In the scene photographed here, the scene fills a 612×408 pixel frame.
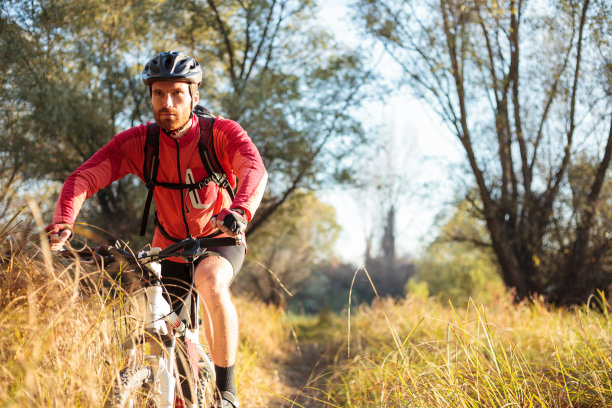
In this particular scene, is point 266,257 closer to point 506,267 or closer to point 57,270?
point 506,267

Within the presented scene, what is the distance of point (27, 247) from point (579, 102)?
377 inches

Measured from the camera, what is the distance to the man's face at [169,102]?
→ 2.58m

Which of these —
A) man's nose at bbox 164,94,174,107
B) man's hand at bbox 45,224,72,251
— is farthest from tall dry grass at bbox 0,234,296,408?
man's nose at bbox 164,94,174,107

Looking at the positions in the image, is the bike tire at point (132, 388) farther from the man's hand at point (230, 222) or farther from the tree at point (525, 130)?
the tree at point (525, 130)

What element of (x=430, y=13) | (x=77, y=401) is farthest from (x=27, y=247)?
(x=430, y=13)

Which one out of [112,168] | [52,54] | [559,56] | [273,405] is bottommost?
[273,405]

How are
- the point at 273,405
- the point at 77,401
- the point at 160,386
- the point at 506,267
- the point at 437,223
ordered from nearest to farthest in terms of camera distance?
the point at 77,401 < the point at 160,386 < the point at 273,405 < the point at 506,267 < the point at 437,223

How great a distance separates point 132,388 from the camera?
1.98 meters

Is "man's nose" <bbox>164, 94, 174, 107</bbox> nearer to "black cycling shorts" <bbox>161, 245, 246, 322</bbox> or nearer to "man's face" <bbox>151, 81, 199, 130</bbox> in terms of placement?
"man's face" <bbox>151, 81, 199, 130</bbox>

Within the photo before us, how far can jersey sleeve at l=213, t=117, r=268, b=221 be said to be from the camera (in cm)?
216

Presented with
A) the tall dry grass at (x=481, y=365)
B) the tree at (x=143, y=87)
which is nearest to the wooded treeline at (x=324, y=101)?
the tree at (x=143, y=87)

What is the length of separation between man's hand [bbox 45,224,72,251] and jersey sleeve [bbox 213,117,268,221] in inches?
29.6

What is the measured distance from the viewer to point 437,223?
12.4 metres

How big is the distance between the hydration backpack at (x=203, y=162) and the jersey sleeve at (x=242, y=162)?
0.12 feet
